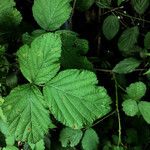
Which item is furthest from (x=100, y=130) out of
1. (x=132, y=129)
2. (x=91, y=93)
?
(x=91, y=93)

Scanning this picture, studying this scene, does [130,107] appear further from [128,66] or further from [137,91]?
[128,66]

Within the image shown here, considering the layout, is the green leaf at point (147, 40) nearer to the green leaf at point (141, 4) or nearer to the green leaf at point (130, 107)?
the green leaf at point (141, 4)

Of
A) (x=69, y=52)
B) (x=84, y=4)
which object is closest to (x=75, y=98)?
(x=69, y=52)

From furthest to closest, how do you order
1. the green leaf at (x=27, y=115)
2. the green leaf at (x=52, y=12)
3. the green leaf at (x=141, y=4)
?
Result: the green leaf at (x=141, y=4), the green leaf at (x=52, y=12), the green leaf at (x=27, y=115)

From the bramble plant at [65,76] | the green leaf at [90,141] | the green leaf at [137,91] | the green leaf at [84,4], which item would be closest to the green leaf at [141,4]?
the bramble plant at [65,76]

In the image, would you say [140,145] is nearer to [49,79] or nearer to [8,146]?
[8,146]

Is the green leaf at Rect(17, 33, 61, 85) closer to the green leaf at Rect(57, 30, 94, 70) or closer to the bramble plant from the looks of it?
the bramble plant

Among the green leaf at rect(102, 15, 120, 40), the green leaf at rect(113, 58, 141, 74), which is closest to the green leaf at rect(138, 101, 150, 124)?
the green leaf at rect(113, 58, 141, 74)
